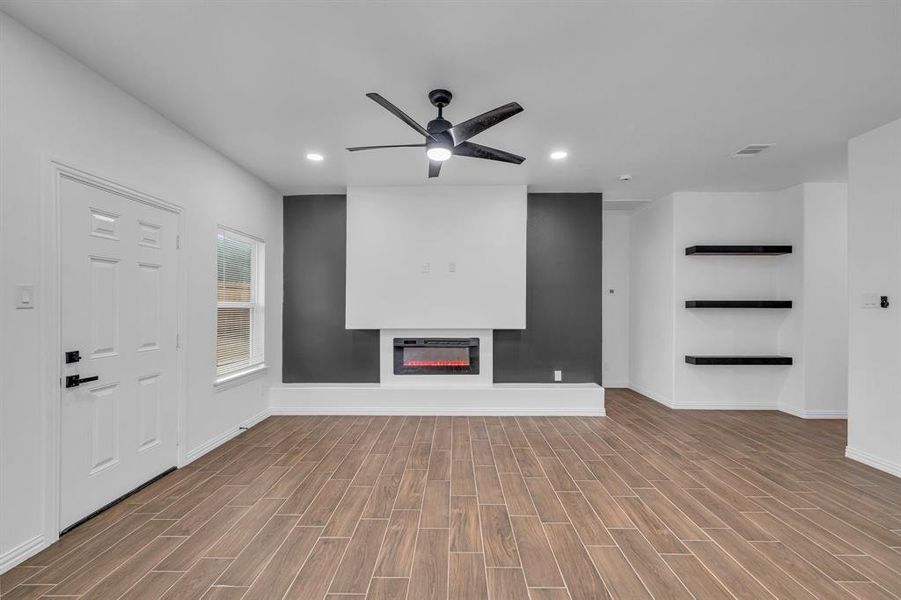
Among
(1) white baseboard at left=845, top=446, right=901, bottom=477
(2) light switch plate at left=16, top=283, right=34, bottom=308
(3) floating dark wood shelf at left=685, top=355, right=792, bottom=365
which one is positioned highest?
(2) light switch plate at left=16, top=283, right=34, bottom=308

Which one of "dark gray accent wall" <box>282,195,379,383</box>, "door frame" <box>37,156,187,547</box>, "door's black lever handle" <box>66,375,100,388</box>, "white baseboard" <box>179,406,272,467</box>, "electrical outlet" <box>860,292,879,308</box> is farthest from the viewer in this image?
"dark gray accent wall" <box>282,195,379,383</box>

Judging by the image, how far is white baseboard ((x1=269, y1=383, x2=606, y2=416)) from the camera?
15.8 feet

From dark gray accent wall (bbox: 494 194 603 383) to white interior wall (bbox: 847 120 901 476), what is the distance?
93.0 inches

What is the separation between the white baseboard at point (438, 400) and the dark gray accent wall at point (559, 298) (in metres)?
0.33

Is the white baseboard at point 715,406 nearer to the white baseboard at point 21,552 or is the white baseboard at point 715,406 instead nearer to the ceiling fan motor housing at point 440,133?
the ceiling fan motor housing at point 440,133

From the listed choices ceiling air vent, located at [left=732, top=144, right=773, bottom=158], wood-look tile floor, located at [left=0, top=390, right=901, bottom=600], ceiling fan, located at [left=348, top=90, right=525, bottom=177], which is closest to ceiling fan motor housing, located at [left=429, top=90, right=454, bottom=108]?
ceiling fan, located at [left=348, top=90, right=525, bottom=177]

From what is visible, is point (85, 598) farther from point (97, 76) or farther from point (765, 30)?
point (765, 30)

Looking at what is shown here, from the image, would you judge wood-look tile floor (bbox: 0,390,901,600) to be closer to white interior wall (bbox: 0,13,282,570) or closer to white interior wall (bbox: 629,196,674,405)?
white interior wall (bbox: 0,13,282,570)

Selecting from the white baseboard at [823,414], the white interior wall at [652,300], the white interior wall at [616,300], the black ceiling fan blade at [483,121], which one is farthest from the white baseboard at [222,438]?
the white baseboard at [823,414]

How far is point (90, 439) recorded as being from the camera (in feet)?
8.02

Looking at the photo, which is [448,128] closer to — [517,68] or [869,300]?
[517,68]

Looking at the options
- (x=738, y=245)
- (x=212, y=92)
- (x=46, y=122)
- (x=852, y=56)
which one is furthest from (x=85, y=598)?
(x=738, y=245)

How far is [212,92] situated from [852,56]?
405cm

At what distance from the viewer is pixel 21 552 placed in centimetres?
203
